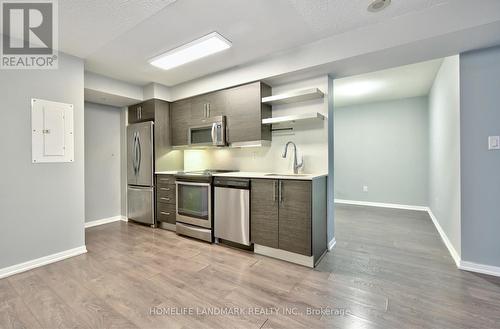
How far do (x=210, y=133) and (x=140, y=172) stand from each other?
159 centimetres

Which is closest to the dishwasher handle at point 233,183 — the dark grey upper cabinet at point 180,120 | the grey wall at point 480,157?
the dark grey upper cabinet at point 180,120

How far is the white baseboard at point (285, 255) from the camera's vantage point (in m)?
2.44

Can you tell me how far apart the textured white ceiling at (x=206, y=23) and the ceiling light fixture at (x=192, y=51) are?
7cm

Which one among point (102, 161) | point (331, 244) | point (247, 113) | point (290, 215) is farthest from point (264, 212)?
point (102, 161)

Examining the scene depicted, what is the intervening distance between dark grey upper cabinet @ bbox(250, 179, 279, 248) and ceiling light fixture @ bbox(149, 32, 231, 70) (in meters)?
1.62

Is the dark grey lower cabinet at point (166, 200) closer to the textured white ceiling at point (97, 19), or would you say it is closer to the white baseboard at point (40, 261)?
the white baseboard at point (40, 261)

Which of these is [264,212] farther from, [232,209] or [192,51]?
[192,51]

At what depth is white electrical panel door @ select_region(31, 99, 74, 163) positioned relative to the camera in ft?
8.21

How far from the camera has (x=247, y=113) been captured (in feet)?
10.3

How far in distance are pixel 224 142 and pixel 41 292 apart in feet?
8.16

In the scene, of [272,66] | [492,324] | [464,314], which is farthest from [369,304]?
[272,66]

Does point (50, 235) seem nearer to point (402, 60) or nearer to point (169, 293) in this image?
point (169, 293)

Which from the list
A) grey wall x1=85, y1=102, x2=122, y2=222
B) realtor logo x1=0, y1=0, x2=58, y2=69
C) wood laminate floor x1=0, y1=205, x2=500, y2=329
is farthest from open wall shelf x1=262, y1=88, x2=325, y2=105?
grey wall x1=85, y1=102, x2=122, y2=222

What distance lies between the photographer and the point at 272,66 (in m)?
2.89
